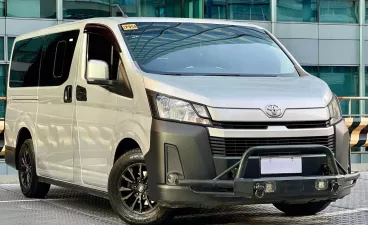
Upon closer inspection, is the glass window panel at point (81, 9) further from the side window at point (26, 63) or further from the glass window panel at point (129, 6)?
the side window at point (26, 63)

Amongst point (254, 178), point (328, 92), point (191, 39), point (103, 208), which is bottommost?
point (103, 208)

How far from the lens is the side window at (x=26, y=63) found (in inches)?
349

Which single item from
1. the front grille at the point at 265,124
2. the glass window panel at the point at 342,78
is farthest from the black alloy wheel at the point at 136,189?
the glass window panel at the point at 342,78

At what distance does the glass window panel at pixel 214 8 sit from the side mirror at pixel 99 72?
25340 mm

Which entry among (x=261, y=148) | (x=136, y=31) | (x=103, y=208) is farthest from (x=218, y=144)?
(x=103, y=208)

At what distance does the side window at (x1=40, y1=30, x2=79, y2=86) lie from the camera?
7.84 meters

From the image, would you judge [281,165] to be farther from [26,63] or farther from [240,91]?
[26,63]

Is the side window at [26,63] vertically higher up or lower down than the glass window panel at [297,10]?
lower down

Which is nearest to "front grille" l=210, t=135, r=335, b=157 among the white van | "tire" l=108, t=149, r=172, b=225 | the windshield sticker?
the white van

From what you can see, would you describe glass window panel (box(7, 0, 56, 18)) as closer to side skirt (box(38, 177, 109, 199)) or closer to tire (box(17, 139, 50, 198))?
tire (box(17, 139, 50, 198))

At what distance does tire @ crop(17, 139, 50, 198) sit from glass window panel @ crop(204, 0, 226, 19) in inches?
922

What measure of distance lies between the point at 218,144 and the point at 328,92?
1.21 m

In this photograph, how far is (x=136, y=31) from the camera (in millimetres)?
7176

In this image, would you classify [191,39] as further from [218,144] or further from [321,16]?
[321,16]
